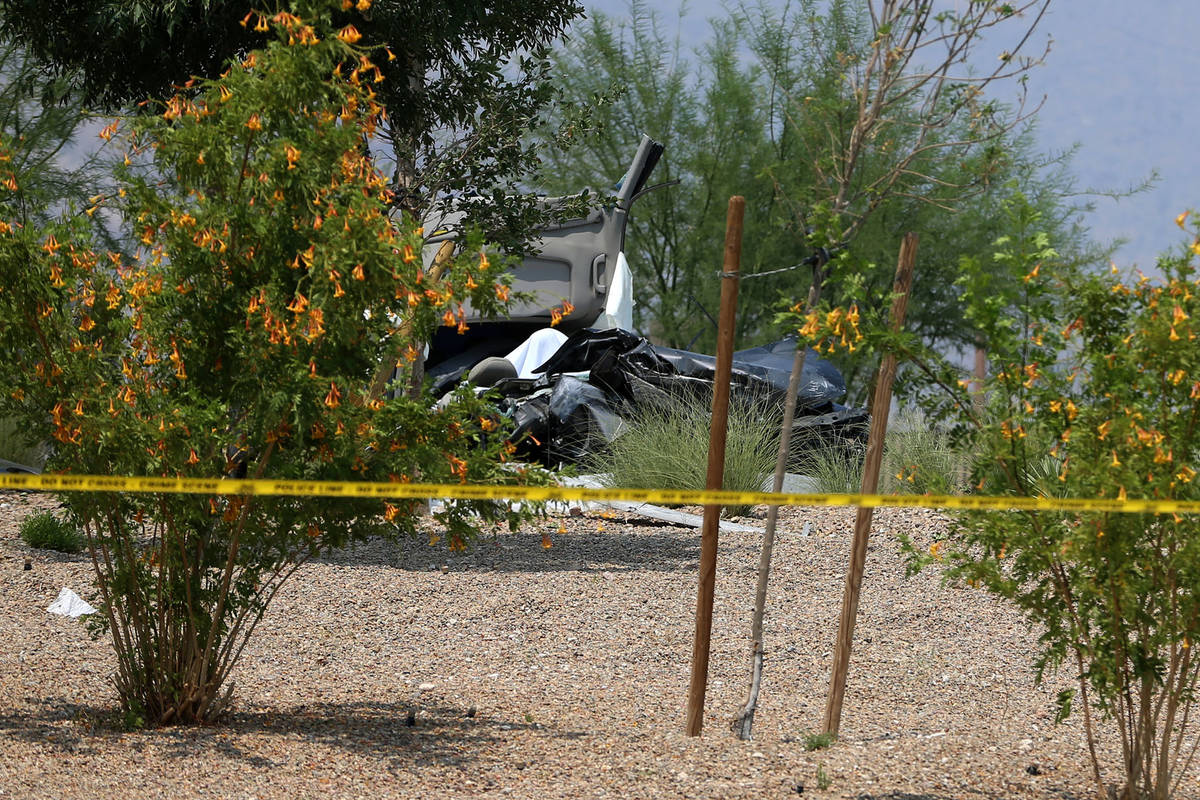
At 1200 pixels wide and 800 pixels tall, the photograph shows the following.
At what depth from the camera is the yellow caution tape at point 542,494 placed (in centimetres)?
367

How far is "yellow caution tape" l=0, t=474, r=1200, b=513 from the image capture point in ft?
12.1

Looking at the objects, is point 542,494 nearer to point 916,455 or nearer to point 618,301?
point 916,455

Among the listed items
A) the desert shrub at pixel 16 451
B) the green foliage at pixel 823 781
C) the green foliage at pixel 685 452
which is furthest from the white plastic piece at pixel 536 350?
the green foliage at pixel 823 781

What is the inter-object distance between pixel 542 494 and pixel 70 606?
164 inches

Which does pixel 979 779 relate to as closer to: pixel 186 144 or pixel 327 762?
pixel 327 762

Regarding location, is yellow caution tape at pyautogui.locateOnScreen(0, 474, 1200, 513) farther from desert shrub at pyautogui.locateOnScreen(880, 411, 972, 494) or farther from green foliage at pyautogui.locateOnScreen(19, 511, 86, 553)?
desert shrub at pyautogui.locateOnScreen(880, 411, 972, 494)

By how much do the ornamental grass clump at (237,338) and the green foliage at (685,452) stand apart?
6044mm

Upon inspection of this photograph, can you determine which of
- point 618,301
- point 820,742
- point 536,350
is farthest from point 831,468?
point 820,742

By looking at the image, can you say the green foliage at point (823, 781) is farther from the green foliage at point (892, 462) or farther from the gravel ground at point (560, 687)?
the green foliage at point (892, 462)

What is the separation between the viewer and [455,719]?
17.4 ft

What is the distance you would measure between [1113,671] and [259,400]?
2.87m

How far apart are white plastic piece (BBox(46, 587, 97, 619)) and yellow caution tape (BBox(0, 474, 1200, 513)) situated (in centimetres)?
326

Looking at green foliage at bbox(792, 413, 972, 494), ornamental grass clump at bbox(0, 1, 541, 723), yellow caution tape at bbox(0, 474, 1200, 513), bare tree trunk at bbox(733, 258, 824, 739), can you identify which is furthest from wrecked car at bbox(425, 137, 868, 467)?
yellow caution tape at bbox(0, 474, 1200, 513)

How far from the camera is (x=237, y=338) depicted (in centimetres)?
436
